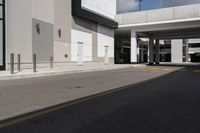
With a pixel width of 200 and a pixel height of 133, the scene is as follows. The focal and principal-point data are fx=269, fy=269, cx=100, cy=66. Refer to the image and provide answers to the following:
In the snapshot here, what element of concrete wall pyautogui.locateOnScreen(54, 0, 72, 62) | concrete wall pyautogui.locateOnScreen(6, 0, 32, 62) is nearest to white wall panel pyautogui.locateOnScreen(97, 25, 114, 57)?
concrete wall pyautogui.locateOnScreen(54, 0, 72, 62)

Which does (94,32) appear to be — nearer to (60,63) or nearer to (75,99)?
(60,63)

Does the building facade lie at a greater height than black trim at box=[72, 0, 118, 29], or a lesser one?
lesser

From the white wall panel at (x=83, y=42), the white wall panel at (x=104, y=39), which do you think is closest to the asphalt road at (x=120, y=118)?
the white wall panel at (x=83, y=42)

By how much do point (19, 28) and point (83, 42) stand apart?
10.6 meters

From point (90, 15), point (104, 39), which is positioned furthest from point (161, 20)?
point (90, 15)

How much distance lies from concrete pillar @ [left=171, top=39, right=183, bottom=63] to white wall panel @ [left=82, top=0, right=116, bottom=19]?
4555cm

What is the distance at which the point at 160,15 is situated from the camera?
37.3 m

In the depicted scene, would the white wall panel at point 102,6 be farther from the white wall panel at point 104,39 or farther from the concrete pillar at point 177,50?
the concrete pillar at point 177,50

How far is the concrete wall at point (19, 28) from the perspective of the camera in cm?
2098

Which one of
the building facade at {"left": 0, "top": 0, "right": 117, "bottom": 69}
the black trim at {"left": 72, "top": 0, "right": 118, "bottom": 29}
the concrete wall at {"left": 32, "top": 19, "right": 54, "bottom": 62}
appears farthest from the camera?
the black trim at {"left": 72, "top": 0, "right": 118, "bottom": 29}

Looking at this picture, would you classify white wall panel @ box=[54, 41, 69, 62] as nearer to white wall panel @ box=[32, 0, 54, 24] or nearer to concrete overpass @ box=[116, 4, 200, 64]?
white wall panel @ box=[32, 0, 54, 24]

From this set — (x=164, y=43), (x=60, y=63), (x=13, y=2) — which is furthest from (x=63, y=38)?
(x=164, y=43)

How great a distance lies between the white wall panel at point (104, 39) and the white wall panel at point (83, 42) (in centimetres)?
291

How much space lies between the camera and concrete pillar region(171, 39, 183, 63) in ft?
266
